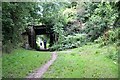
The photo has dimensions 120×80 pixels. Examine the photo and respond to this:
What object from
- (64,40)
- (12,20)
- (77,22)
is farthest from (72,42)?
(12,20)

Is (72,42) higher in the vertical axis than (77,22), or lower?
lower

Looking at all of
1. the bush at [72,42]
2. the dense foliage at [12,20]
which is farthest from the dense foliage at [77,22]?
the dense foliage at [12,20]

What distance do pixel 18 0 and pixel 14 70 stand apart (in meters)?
3.45

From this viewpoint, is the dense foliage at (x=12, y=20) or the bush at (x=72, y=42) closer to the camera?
the dense foliage at (x=12, y=20)

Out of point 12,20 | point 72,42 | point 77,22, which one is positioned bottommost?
point 72,42

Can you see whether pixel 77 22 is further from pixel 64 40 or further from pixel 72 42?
pixel 72 42

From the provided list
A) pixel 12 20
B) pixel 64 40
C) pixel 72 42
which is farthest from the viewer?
pixel 64 40

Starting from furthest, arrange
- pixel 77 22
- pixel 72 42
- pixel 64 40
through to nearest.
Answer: pixel 77 22
pixel 64 40
pixel 72 42

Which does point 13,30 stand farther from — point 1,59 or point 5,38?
point 1,59

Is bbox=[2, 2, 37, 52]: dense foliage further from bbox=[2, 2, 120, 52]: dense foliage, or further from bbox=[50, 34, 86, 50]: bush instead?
bbox=[50, 34, 86, 50]: bush

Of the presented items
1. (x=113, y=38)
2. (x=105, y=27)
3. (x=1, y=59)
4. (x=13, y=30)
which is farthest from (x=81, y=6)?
(x=13, y=30)

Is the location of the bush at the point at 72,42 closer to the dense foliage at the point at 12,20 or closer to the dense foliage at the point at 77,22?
the dense foliage at the point at 77,22

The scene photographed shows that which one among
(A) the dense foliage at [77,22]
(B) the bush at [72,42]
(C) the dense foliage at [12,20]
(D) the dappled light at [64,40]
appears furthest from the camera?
(B) the bush at [72,42]

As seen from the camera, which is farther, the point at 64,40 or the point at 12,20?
the point at 64,40
